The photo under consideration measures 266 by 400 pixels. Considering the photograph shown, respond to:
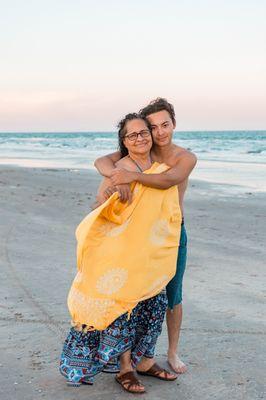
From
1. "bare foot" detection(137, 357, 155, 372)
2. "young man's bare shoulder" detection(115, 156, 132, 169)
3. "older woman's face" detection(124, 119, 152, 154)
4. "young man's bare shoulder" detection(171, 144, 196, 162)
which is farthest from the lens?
"bare foot" detection(137, 357, 155, 372)

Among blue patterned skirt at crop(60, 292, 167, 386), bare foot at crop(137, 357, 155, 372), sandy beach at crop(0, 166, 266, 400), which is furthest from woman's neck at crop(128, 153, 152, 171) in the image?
sandy beach at crop(0, 166, 266, 400)

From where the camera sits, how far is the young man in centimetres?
379

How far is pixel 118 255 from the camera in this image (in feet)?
12.6

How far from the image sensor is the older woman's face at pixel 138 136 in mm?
3855

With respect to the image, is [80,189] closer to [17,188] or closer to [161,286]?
[17,188]

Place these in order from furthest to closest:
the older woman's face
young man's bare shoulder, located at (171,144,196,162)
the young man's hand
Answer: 1. young man's bare shoulder, located at (171,144,196,162)
2. the older woman's face
3. the young man's hand

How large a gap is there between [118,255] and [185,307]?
2.04 metres

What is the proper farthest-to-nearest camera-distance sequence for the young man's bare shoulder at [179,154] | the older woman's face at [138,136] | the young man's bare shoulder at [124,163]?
the young man's bare shoulder at [179,154] < the young man's bare shoulder at [124,163] < the older woman's face at [138,136]

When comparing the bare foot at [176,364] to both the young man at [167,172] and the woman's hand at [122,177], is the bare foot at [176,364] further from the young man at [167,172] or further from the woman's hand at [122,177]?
the woman's hand at [122,177]

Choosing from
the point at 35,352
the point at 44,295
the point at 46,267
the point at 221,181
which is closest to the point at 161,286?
the point at 35,352

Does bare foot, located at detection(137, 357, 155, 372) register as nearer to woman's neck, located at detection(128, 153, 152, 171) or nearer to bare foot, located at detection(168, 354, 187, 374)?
bare foot, located at detection(168, 354, 187, 374)

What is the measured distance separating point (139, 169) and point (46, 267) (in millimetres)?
3345

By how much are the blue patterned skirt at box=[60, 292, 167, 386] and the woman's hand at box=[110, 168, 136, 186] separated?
2.66 ft

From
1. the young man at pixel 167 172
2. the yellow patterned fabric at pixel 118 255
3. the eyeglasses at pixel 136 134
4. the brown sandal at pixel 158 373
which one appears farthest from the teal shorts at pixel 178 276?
the eyeglasses at pixel 136 134
